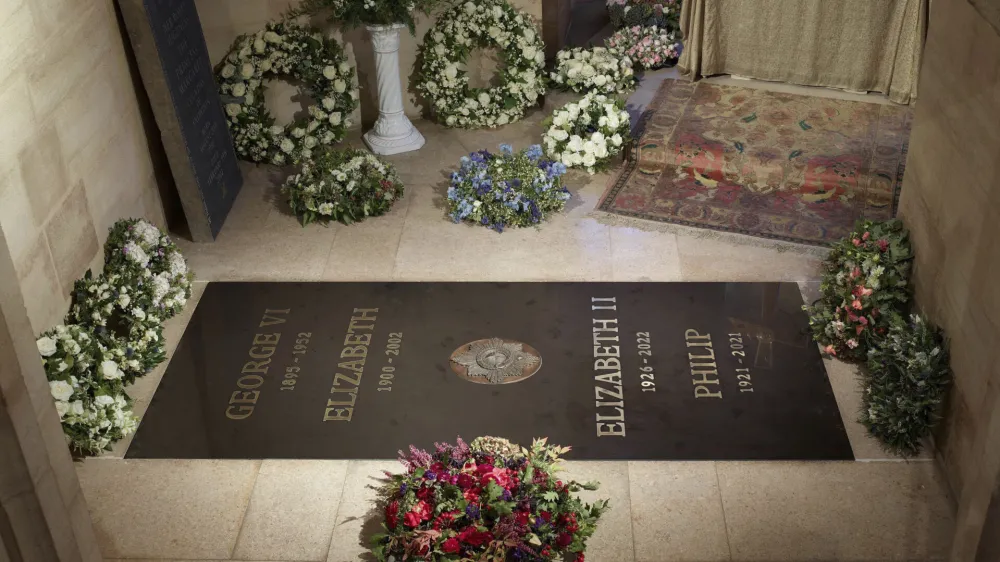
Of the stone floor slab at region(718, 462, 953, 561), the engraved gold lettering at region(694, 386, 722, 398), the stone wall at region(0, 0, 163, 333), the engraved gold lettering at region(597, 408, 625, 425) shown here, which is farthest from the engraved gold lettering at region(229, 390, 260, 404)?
the stone floor slab at region(718, 462, 953, 561)

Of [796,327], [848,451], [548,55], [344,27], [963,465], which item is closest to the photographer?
[963,465]

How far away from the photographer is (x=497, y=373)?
17.4 feet

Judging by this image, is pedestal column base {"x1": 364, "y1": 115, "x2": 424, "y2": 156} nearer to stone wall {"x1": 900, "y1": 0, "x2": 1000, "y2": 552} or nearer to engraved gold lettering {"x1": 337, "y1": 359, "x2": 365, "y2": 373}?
engraved gold lettering {"x1": 337, "y1": 359, "x2": 365, "y2": 373}

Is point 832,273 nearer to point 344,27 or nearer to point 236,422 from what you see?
point 236,422

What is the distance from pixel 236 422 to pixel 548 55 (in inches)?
179

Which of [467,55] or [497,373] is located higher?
[467,55]

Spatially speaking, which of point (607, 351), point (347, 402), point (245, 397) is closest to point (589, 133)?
point (607, 351)

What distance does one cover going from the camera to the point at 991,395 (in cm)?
319

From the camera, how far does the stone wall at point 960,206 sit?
416cm

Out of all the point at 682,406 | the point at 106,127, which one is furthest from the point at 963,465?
the point at 106,127

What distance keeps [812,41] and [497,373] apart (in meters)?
4.06

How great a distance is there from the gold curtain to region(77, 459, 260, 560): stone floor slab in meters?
5.02

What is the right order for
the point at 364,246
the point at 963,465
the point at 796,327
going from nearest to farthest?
1. the point at 963,465
2. the point at 796,327
3. the point at 364,246

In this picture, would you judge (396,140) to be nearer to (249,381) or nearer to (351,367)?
(351,367)
